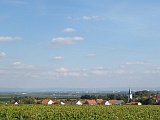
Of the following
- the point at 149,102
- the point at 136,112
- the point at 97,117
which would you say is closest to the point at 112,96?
the point at 149,102

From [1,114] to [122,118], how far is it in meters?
12.1

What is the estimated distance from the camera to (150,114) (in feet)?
129

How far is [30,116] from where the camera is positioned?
31578 millimetres

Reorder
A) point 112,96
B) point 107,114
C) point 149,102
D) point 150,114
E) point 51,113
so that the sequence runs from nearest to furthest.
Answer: point 51,113 → point 107,114 → point 150,114 → point 149,102 → point 112,96

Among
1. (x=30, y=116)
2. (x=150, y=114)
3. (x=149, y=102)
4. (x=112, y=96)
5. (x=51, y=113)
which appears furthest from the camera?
(x=112, y=96)

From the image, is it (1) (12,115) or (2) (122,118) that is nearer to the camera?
(1) (12,115)

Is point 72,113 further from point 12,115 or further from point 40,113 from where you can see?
point 12,115

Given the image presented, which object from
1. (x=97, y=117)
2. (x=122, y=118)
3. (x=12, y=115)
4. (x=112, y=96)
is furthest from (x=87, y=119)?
(x=112, y=96)

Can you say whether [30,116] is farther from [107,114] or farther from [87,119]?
[107,114]

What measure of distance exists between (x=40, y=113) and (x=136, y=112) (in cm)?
1278

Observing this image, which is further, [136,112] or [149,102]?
[149,102]

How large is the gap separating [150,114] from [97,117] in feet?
27.1

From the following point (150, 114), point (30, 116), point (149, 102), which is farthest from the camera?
point (149, 102)

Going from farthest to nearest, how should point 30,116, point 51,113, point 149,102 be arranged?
1. point 149,102
2. point 51,113
3. point 30,116
